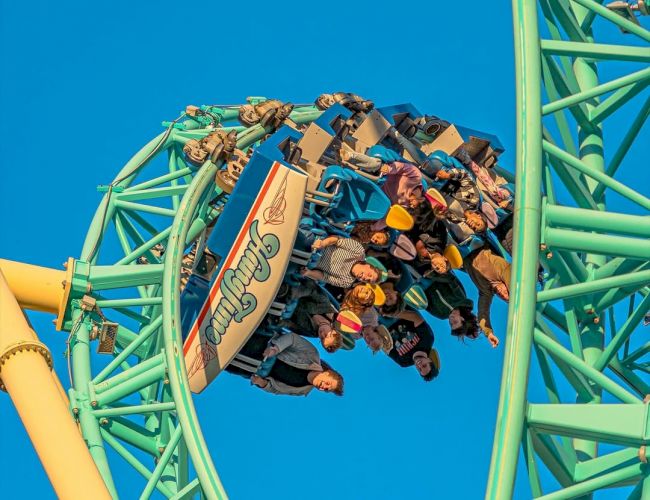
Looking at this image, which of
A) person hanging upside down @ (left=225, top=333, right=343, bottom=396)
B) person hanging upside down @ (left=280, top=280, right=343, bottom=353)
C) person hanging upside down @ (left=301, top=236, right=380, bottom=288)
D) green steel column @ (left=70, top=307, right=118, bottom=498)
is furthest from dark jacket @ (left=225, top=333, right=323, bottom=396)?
green steel column @ (left=70, top=307, right=118, bottom=498)

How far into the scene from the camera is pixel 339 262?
23938 millimetres

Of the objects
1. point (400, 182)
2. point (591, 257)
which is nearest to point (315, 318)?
point (400, 182)

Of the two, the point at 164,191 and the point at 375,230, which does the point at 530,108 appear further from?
the point at 164,191

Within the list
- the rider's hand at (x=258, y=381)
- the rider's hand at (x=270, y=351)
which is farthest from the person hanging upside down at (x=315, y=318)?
the rider's hand at (x=258, y=381)

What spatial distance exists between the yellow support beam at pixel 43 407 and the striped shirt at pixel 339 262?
4247mm

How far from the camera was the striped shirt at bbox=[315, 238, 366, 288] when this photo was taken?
23.9 m

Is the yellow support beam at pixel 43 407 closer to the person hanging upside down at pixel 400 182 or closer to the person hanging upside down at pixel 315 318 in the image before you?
the person hanging upside down at pixel 315 318

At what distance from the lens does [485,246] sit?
2577cm

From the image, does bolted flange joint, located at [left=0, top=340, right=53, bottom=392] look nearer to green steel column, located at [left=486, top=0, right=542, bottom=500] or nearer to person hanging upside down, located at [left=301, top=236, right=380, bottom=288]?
person hanging upside down, located at [left=301, top=236, right=380, bottom=288]

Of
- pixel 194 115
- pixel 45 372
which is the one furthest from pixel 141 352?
pixel 45 372

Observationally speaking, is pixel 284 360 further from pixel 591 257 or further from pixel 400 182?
pixel 591 257

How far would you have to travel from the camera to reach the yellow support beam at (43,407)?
19531mm

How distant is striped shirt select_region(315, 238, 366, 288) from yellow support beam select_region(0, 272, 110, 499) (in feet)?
13.9

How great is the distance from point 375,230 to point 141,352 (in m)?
4.13
